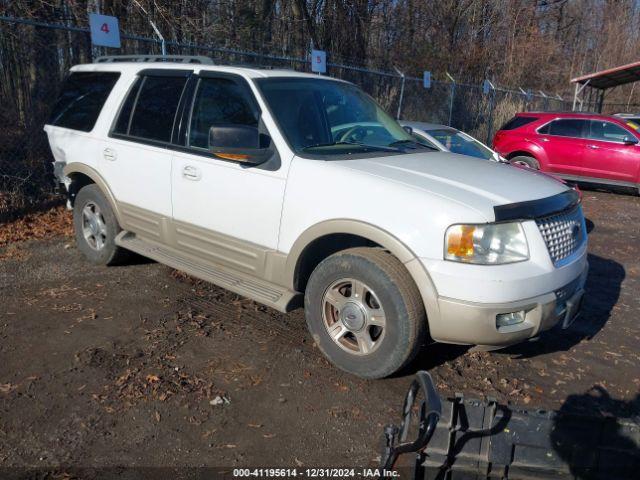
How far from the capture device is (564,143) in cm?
1191

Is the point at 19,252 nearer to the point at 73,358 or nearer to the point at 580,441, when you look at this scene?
the point at 73,358

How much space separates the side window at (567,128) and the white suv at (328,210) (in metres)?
8.61

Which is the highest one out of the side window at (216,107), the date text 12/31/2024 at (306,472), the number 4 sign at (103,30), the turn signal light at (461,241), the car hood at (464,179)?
the number 4 sign at (103,30)

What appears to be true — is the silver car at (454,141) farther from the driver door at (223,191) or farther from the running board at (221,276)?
the running board at (221,276)

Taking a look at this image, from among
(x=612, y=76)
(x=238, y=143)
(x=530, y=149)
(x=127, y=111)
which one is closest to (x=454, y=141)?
(x=530, y=149)

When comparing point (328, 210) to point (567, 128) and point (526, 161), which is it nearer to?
point (526, 161)

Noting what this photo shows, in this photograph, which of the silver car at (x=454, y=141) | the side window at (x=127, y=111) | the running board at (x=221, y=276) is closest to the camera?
the running board at (x=221, y=276)

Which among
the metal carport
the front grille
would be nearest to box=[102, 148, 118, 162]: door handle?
the front grille

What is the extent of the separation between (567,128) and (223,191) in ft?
33.7

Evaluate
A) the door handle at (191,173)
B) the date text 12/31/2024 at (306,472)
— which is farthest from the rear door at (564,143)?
the date text 12/31/2024 at (306,472)

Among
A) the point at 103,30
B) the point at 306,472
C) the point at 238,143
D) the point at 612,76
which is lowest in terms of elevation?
the point at 306,472

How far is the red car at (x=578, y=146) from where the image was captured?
1137 centimetres

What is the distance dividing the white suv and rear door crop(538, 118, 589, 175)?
8.44 meters

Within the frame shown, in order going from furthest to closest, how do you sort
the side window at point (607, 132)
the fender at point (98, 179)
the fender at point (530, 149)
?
the fender at point (530, 149)
the side window at point (607, 132)
the fender at point (98, 179)
